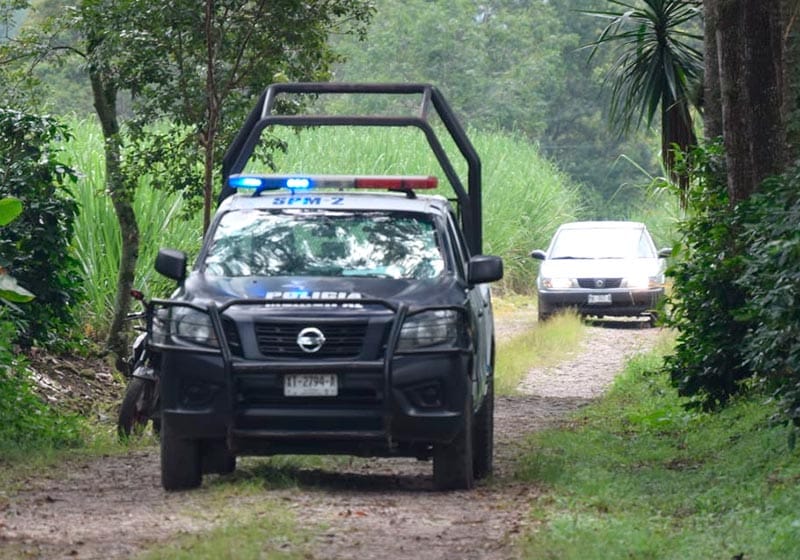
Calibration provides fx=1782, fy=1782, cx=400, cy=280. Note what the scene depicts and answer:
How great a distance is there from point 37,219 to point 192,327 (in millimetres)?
6223

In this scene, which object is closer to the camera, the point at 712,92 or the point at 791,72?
the point at 791,72

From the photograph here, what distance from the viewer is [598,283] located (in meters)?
27.5

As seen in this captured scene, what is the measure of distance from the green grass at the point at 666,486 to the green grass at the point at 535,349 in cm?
421

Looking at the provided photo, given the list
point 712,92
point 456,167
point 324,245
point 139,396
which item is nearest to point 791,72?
point 712,92

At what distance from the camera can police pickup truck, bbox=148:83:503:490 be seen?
982cm

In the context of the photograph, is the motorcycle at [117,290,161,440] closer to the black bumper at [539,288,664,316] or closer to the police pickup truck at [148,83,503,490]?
the police pickup truck at [148,83,503,490]

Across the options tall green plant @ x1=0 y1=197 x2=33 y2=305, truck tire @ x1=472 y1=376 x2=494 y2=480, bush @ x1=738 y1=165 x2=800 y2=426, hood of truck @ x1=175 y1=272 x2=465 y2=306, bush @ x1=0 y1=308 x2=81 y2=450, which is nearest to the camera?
bush @ x1=738 y1=165 x2=800 y2=426

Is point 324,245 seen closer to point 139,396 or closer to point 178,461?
point 178,461

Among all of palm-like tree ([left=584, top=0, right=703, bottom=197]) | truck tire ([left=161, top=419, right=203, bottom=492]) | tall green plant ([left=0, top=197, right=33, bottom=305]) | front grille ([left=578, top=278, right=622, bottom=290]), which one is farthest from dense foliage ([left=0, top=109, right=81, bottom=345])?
front grille ([left=578, top=278, right=622, bottom=290])

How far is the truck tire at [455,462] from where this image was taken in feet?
33.4

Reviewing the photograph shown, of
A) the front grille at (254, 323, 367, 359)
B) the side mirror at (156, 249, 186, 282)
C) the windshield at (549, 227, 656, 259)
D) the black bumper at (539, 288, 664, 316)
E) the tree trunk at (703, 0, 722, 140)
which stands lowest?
the black bumper at (539, 288, 664, 316)

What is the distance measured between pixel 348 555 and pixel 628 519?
1729 mm

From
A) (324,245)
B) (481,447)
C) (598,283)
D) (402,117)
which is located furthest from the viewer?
(598,283)

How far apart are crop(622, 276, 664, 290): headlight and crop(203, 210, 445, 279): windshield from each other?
1673cm
